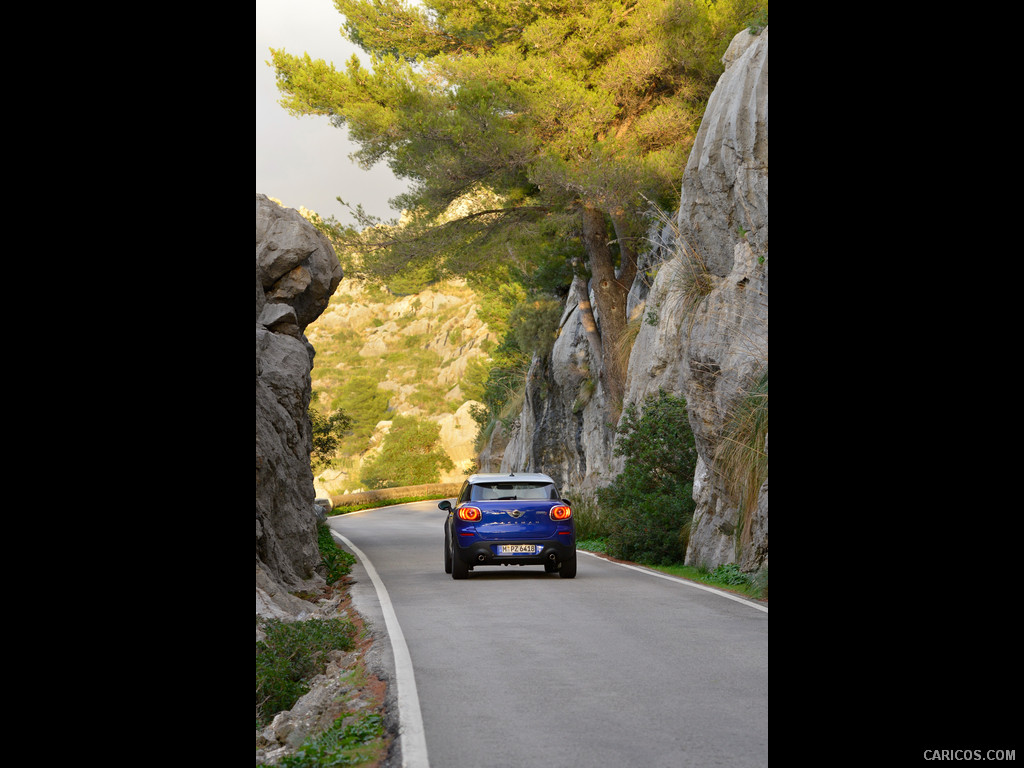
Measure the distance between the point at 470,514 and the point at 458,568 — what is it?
84 centimetres

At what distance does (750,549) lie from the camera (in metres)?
14.8

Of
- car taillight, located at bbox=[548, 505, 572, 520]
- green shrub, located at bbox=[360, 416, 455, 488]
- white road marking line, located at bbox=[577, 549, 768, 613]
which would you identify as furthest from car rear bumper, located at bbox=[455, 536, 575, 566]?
green shrub, located at bbox=[360, 416, 455, 488]

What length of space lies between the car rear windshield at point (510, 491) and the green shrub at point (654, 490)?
4.03 metres

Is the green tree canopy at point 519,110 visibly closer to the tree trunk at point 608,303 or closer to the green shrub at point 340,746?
the tree trunk at point 608,303

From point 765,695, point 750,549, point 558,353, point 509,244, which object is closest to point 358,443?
point 558,353

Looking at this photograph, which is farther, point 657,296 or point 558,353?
point 558,353

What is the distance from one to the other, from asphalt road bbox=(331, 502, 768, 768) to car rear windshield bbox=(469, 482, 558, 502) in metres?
1.25

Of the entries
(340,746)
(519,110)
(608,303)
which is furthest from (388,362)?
(340,746)

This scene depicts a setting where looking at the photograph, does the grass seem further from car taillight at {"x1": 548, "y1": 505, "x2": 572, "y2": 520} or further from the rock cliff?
car taillight at {"x1": 548, "y1": 505, "x2": 572, "y2": 520}

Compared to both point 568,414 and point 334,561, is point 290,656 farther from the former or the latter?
point 568,414
